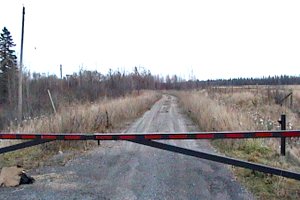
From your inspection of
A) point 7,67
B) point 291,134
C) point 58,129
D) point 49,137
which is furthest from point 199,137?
point 7,67

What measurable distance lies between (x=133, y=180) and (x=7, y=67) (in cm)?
4190

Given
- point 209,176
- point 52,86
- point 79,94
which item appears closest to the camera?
point 209,176

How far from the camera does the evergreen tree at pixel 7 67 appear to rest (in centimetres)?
3533

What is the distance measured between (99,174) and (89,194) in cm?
122

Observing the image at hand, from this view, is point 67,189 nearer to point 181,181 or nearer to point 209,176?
point 181,181

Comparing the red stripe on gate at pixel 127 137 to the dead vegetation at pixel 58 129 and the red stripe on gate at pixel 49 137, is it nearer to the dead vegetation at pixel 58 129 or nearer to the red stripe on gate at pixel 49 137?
the red stripe on gate at pixel 49 137

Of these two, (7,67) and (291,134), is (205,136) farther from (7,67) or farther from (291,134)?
(7,67)

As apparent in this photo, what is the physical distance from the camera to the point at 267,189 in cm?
510

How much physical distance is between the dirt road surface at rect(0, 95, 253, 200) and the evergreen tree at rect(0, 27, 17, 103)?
28.9m

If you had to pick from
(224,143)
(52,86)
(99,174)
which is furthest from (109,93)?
(99,174)

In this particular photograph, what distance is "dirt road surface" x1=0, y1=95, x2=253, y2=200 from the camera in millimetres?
4965

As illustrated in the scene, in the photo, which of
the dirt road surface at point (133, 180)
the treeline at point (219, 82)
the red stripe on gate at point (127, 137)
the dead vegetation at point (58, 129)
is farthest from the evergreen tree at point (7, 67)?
the red stripe on gate at point (127, 137)

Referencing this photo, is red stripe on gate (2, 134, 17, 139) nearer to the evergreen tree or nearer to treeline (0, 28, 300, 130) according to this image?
treeline (0, 28, 300, 130)

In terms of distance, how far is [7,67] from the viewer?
4234 centimetres
